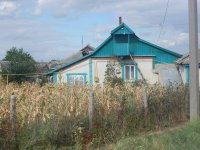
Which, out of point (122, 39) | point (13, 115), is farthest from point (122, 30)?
point (13, 115)

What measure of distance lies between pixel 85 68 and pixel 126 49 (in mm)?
4486

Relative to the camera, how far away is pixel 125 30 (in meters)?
41.2

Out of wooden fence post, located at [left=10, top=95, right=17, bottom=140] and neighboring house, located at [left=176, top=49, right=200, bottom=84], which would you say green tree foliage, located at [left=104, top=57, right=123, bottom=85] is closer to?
neighboring house, located at [left=176, top=49, right=200, bottom=84]

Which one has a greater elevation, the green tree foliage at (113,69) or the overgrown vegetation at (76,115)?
the green tree foliage at (113,69)

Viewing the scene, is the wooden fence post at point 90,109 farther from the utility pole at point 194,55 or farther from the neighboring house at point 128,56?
the neighboring house at point 128,56

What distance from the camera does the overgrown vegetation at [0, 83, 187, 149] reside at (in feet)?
37.3

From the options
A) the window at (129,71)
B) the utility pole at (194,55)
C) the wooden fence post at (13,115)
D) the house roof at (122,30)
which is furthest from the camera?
the window at (129,71)

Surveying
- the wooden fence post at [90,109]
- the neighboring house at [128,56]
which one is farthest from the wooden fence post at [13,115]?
the neighboring house at [128,56]

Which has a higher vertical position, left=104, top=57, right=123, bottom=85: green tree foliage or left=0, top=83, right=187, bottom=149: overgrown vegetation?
left=104, top=57, right=123, bottom=85: green tree foliage

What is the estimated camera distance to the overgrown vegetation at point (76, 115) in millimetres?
11359

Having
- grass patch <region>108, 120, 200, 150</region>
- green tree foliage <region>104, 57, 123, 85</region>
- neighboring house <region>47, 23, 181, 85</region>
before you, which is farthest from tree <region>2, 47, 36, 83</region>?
grass patch <region>108, 120, 200, 150</region>

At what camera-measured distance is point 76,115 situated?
13.0 meters

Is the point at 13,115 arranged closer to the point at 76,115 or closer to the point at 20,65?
the point at 76,115

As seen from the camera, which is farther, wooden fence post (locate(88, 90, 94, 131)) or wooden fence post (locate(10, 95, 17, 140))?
wooden fence post (locate(88, 90, 94, 131))
